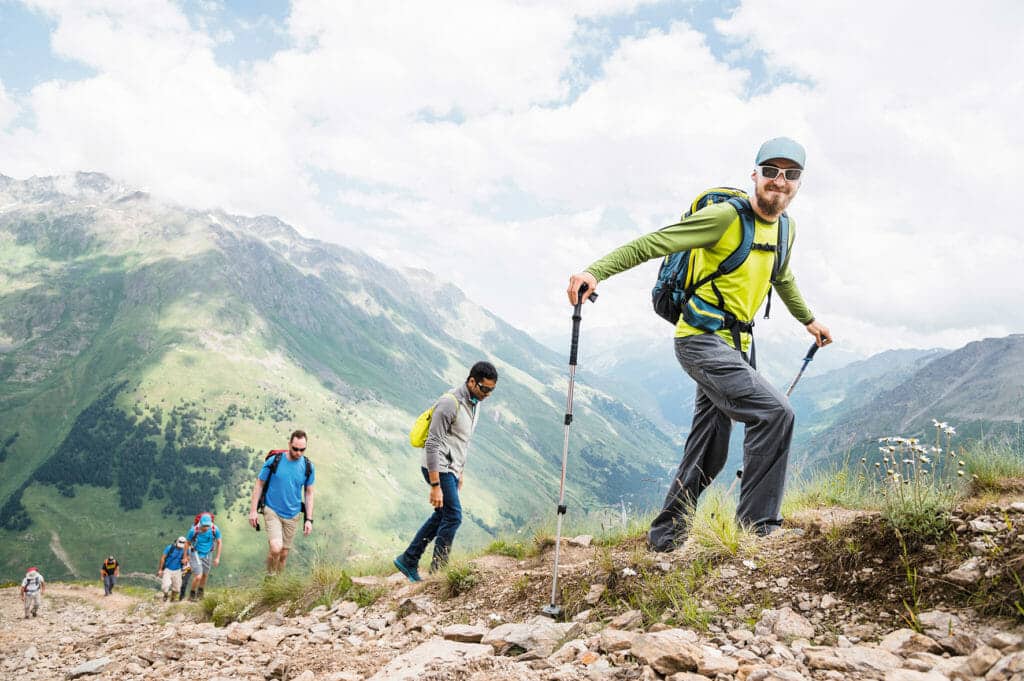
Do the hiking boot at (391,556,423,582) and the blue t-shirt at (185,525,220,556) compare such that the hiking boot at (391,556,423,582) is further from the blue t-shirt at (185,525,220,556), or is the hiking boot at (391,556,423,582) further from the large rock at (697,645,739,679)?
the blue t-shirt at (185,525,220,556)

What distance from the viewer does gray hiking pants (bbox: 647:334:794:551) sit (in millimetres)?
4762

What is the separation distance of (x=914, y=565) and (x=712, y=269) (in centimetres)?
261

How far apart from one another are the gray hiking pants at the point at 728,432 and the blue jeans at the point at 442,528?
10.5 ft

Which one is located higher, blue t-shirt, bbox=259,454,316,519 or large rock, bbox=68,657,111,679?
blue t-shirt, bbox=259,454,316,519

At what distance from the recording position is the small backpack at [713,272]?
16.3 feet

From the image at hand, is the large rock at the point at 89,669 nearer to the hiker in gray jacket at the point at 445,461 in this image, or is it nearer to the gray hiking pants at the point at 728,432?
the hiker in gray jacket at the point at 445,461

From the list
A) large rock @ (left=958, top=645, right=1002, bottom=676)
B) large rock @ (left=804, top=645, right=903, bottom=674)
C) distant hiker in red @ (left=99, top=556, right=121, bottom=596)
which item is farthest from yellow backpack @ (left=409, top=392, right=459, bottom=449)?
distant hiker in red @ (left=99, top=556, right=121, bottom=596)

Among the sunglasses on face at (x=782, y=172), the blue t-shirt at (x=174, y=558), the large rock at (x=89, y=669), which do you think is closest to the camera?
the sunglasses on face at (x=782, y=172)

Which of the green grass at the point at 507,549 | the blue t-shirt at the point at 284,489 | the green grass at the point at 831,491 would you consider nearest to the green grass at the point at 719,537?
the green grass at the point at 831,491

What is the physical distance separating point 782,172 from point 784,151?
18 centimetres

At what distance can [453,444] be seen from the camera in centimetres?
807

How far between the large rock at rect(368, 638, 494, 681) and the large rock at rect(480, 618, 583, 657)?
0.12 metres

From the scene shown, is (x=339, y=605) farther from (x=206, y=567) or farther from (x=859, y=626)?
(x=206, y=567)

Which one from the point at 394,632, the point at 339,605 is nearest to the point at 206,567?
the point at 339,605
